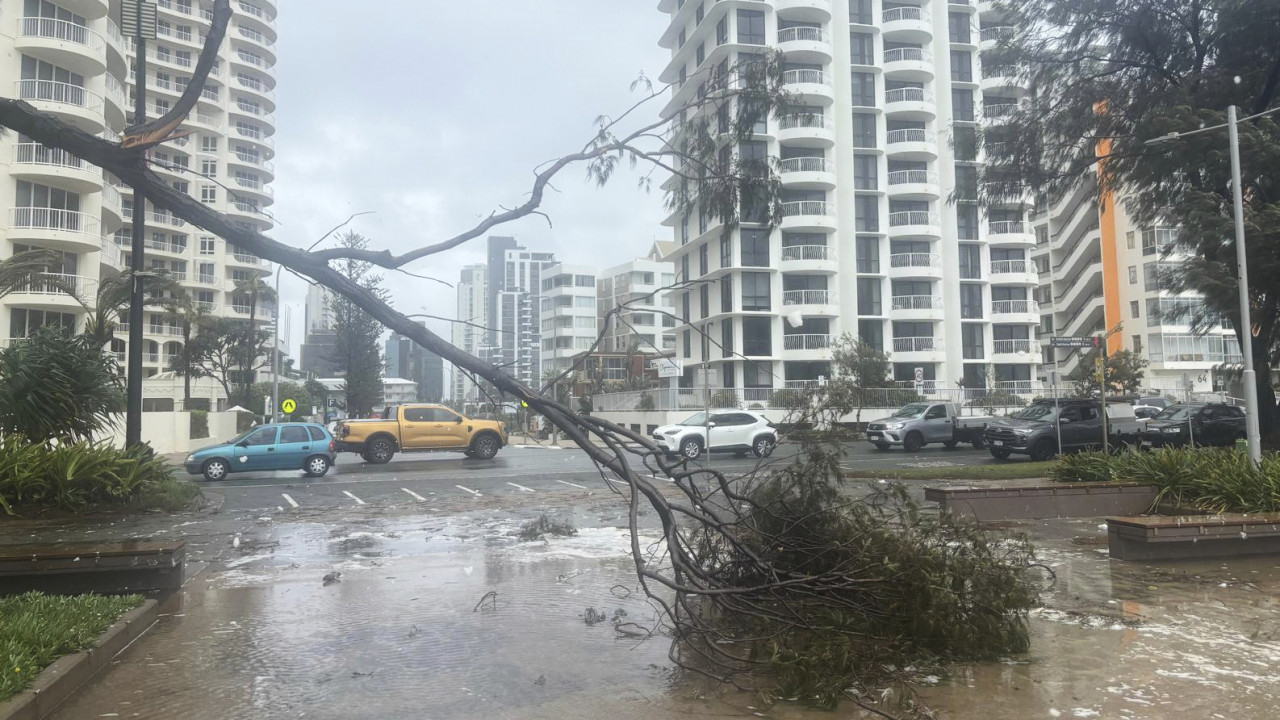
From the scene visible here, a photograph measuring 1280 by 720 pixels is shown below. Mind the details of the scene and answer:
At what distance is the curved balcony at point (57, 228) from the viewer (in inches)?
1350

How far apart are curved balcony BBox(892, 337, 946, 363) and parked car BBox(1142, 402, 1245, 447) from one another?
83.5 feet

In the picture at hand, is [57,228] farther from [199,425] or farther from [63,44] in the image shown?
[199,425]

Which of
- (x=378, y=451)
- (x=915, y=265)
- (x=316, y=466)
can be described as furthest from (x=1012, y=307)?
(x=316, y=466)

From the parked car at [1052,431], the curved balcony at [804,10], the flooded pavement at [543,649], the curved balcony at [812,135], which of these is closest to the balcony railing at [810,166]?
the curved balcony at [812,135]

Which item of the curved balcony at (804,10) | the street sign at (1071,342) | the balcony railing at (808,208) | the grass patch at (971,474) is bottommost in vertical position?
the grass patch at (971,474)

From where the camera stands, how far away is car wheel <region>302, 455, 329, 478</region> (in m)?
22.6

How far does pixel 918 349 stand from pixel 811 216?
1061 cm

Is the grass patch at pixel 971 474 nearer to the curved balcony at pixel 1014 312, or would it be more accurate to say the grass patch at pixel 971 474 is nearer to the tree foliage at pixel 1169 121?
the tree foliage at pixel 1169 121

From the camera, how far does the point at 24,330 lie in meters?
36.3

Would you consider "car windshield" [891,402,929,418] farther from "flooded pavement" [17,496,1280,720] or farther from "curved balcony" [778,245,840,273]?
"flooded pavement" [17,496,1280,720]

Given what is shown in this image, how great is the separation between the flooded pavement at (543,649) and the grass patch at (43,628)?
31cm

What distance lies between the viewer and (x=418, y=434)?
27453 millimetres

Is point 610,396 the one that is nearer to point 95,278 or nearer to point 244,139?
point 95,278

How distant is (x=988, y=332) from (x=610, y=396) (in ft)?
77.2
